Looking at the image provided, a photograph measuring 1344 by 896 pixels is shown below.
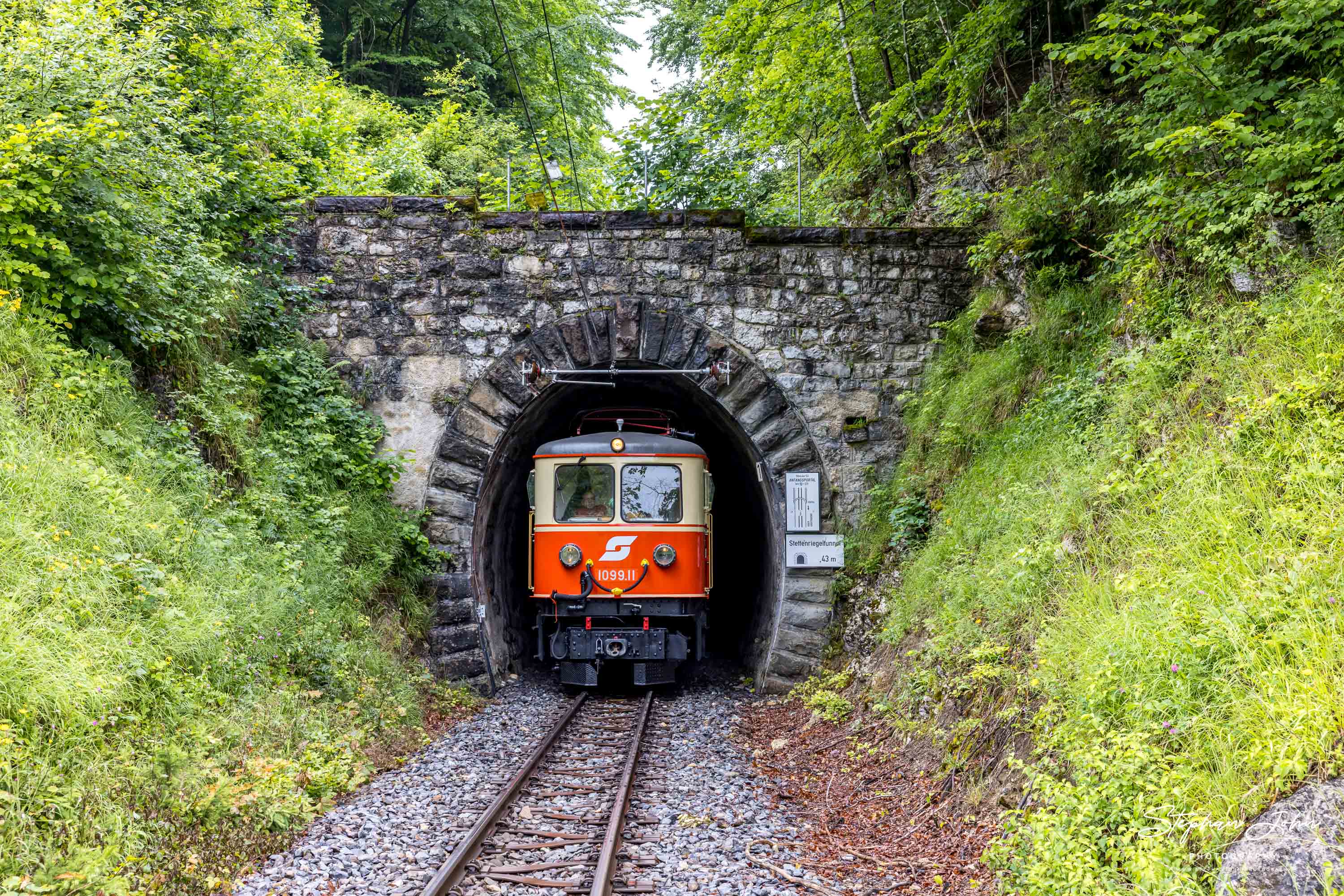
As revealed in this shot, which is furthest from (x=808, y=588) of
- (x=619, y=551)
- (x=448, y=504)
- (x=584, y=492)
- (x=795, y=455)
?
(x=448, y=504)

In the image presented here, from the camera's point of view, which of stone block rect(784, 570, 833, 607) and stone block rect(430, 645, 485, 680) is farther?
stone block rect(784, 570, 833, 607)

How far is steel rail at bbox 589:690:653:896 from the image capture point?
4.45m

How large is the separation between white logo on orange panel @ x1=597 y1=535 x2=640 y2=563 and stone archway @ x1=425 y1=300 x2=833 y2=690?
136 centimetres

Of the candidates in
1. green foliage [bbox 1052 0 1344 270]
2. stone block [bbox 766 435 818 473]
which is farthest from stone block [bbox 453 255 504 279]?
green foliage [bbox 1052 0 1344 270]

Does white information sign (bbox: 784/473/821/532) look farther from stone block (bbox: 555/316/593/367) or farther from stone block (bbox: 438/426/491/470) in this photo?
stone block (bbox: 438/426/491/470)

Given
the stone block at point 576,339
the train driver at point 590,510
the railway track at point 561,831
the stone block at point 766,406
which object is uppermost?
the stone block at point 576,339

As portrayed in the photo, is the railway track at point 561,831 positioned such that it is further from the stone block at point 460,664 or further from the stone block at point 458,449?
the stone block at point 458,449

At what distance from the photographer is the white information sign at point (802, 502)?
30.2 ft

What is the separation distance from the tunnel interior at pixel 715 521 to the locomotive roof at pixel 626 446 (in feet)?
1.52

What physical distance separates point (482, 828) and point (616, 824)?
2.51 ft

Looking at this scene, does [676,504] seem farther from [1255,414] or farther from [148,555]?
[1255,414]

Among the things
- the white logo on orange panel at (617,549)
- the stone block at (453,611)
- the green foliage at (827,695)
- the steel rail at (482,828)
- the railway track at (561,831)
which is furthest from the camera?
the white logo on orange panel at (617,549)

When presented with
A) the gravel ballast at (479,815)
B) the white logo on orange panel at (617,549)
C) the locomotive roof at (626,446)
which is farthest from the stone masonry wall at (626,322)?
the gravel ballast at (479,815)

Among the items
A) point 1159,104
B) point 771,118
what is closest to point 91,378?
point 1159,104
